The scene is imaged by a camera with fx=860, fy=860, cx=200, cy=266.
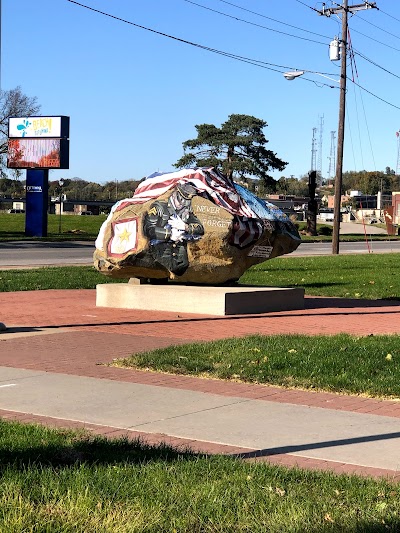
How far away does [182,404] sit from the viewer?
7.72m

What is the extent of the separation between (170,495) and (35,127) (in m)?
47.5

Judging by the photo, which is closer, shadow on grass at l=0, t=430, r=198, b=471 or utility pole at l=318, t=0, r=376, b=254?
shadow on grass at l=0, t=430, r=198, b=471

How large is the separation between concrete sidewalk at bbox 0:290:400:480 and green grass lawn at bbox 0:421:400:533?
0.56 meters

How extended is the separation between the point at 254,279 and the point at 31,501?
55.3 ft

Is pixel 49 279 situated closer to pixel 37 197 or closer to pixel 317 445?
pixel 317 445

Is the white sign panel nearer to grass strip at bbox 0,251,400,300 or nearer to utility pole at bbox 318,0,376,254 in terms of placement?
utility pole at bbox 318,0,376,254

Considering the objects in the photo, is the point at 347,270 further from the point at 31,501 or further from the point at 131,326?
the point at 31,501

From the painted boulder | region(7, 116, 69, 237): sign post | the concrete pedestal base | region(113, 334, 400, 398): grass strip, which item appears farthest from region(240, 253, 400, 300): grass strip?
region(7, 116, 69, 237): sign post

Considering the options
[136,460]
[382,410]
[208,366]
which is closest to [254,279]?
[208,366]

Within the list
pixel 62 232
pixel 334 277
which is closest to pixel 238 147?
pixel 62 232

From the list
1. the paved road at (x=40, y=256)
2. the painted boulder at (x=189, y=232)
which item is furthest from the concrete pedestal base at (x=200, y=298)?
the paved road at (x=40, y=256)

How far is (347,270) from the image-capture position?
25625 mm

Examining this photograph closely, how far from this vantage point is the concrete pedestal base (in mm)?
14445

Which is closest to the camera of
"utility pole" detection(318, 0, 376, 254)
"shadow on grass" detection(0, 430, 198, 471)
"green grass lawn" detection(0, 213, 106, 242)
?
"shadow on grass" detection(0, 430, 198, 471)
